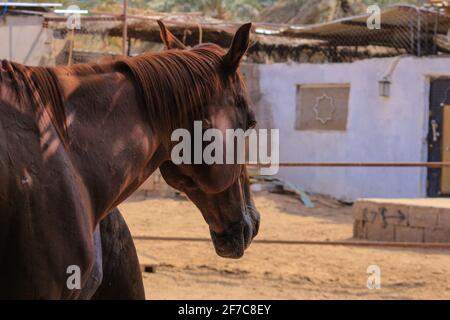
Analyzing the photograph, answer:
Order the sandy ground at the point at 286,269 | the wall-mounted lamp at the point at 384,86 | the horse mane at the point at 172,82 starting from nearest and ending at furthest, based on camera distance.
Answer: the horse mane at the point at 172,82
the sandy ground at the point at 286,269
the wall-mounted lamp at the point at 384,86

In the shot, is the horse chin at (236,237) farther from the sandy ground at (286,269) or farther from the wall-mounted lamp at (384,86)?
the wall-mounted lamp at (384,86)

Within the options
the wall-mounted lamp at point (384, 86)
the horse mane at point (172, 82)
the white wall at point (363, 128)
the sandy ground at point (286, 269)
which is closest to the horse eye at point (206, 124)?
the horse mane at point (172, 82)

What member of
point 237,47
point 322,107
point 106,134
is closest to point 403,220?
point 322,107

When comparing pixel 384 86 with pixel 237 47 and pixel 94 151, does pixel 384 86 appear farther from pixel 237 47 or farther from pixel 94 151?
pixel 94 151

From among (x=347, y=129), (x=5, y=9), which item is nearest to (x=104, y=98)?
(x=5, y=9)

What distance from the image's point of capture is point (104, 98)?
Answer: 2.34 metres

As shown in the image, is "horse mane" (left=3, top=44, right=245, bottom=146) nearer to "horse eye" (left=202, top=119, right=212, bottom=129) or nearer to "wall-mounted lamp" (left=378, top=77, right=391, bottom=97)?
"horse eye" (left=202, top=119, right=212, bottom=129)

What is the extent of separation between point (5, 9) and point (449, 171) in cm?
778

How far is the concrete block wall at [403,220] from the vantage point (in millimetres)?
8648

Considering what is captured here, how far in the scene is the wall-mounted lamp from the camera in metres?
13.1

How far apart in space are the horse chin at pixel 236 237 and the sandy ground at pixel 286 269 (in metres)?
3.70

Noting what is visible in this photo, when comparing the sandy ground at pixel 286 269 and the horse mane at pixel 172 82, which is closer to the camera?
the horse mane at pixel 172 82

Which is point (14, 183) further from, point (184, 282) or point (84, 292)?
point (184, 282)
